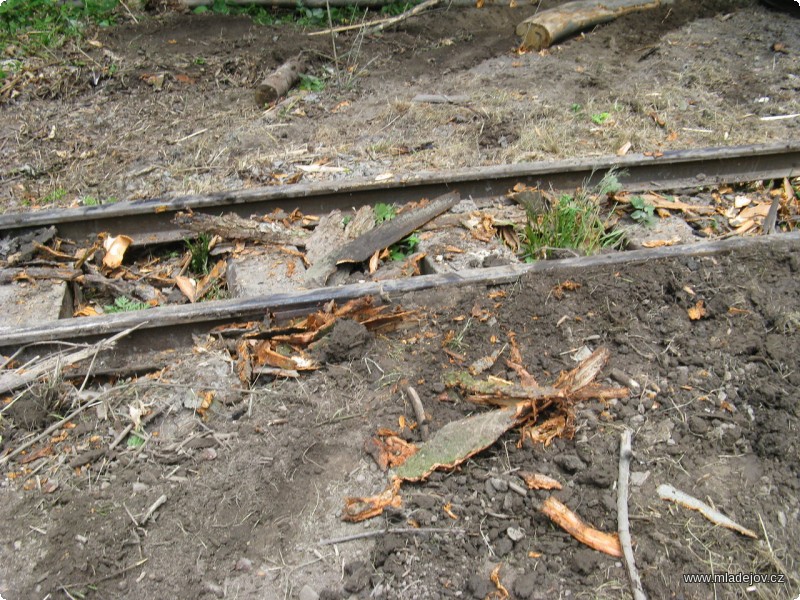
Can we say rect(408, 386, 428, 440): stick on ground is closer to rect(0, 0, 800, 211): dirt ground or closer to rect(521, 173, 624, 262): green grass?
rect(521, 173, 624, 262): green grass

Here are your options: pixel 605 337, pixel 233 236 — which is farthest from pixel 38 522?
pixel 605 337

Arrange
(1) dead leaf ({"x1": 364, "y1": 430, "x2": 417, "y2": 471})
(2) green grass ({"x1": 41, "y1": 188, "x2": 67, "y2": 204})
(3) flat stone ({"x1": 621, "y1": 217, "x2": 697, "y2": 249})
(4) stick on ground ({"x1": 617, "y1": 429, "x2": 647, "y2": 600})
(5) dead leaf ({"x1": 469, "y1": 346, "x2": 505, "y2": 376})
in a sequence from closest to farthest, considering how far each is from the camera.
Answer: (4) stick on ground ({"x1": 617, "y1": 429, "x2": 647, "y2": 600}) < (1) dead leaf ({"x1": 364, "y1": 430, "x2": 417, "y2": 471}) < (5) dead leaf ({"x1": 469, "y1": 346, "x2": 505, "y2": 376}) < (3) flat stone ({"x1": 621, "y1": 217, "x2": 697, "y2": 249}) < (2) green grass ({"x1": 41, "y1": 188, "x2": 67, "y2": 204})

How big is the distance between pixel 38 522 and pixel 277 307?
1.71 meters

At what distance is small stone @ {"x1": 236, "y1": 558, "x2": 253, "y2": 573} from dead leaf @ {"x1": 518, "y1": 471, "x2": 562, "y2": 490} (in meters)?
1.28

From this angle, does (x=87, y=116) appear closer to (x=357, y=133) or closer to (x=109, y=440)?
(x=357, y=133)

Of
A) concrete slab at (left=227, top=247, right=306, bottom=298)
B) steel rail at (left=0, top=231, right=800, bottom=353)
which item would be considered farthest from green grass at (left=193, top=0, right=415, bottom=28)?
steel rail at (left=0, top=231, right=800, bottom=353)

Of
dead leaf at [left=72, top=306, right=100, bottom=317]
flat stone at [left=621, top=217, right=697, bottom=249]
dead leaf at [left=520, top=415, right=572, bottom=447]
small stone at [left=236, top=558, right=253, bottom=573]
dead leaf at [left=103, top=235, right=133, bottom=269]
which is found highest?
dead leaf at [left=103, top=235, right=133, bottom=269]

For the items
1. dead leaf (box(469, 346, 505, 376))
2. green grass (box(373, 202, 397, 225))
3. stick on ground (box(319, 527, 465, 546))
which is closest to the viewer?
stick on ground (box(319, 527, 465, 546))

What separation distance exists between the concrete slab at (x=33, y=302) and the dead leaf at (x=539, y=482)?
2964mm

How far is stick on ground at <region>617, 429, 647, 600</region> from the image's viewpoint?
9.82 feet

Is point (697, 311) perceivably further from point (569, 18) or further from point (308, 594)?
point (569, 18)

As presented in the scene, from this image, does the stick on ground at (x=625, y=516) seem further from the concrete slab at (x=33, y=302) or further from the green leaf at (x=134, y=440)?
the concrete slab at (x=33, y=302)

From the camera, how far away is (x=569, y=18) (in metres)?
9.24

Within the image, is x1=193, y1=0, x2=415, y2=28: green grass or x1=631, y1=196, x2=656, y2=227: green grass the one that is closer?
x1=631, y1=196, x2=656, y2=227: green grass
